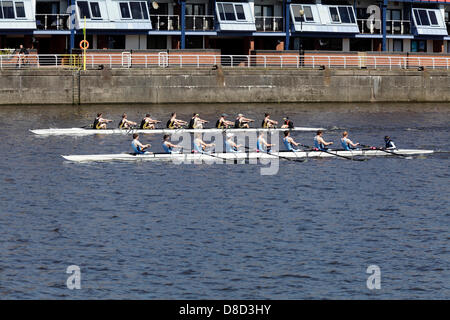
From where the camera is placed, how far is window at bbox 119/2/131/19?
271ft

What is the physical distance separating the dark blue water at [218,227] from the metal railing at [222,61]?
1818cm

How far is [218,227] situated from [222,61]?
164 feet

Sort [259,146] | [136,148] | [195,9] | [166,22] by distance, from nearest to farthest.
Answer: [136,148]
[259,146]
[166,22]
[195,9]

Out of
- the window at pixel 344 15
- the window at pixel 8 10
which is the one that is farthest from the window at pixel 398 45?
the window at pixel 8 10

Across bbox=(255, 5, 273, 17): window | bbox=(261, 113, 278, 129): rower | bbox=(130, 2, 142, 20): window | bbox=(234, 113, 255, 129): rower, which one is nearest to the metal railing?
bbox=(255, 5, 273, 17): window

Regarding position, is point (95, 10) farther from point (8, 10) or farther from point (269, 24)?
point (269, 24)

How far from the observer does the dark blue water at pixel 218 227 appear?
96.0 ft

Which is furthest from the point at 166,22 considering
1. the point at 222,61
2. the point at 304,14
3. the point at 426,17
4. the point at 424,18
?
the point at 426,17

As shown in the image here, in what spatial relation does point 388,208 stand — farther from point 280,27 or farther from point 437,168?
point 280,27

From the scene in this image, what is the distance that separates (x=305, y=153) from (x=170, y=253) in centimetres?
2098

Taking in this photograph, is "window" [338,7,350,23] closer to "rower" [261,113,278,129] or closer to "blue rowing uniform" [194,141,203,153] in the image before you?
"rower" [261,113,278,129]

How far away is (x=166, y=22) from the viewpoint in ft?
282
